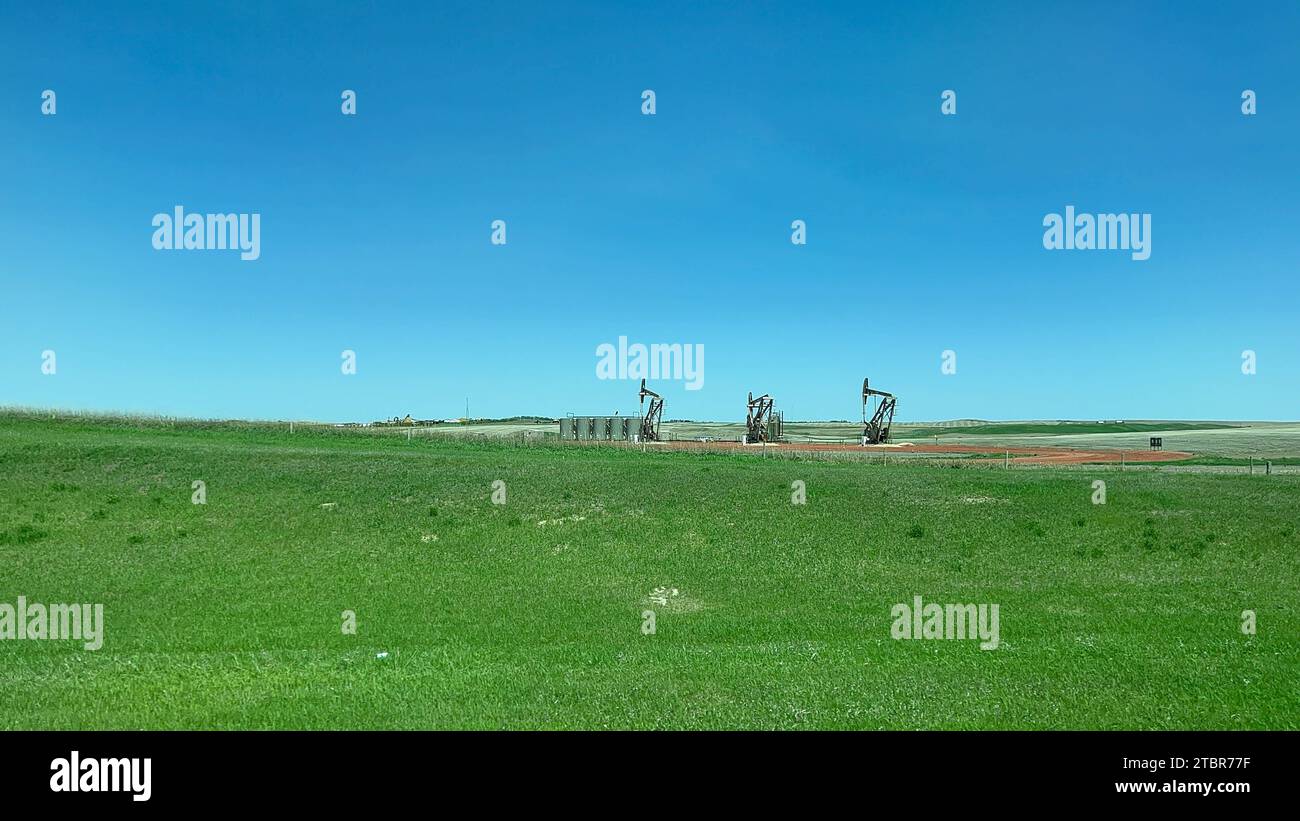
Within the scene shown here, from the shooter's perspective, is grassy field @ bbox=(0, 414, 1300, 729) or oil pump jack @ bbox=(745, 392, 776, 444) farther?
oil pump jack @ bbox=(745, 392, 776, 444)

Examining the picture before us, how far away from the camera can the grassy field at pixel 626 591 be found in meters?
11.6

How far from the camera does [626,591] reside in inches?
898

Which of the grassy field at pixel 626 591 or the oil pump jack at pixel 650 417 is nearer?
the grassy field at pixel 626 591

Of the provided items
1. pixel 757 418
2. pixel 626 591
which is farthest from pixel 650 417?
pixel 626 591

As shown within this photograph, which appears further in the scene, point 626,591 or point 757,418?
point 757,418

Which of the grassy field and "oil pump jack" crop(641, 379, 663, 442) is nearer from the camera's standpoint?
the grassy field

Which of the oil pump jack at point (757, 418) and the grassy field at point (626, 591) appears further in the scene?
the oil pump jack at point (757, 418)

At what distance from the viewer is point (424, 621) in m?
19.5

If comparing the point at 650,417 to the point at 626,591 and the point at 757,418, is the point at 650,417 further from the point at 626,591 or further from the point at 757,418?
the point at 626,591

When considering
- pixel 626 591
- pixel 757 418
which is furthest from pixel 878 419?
pixel 626 591

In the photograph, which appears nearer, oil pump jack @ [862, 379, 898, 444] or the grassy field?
the grassy field

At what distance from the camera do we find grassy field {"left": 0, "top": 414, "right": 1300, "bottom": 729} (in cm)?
1165

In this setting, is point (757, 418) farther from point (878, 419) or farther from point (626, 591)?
point (626, 591)
